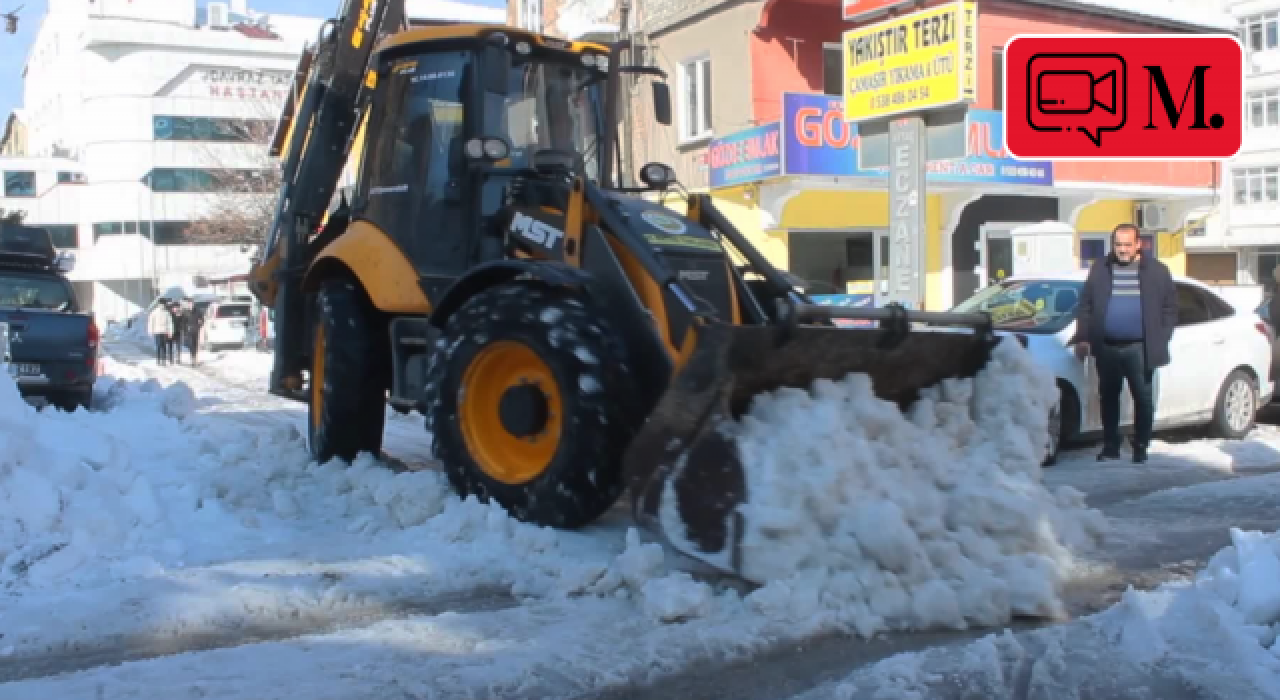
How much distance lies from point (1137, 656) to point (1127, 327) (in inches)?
186

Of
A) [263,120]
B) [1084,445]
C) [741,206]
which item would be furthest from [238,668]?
[263,120]

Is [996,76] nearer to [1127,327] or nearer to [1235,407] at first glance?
[1235,407]

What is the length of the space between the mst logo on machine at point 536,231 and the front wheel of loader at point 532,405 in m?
0.46

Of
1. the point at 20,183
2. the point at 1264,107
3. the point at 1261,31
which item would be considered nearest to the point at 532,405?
the point at 1264,107

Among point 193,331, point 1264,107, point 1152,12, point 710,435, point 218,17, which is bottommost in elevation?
point 193,331

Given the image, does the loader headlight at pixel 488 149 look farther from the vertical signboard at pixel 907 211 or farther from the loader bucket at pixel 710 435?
the vertical signboard at pixel 907 211

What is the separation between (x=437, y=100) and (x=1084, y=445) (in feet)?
19.4

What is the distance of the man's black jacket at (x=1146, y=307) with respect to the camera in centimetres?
816

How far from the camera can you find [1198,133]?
18594mm

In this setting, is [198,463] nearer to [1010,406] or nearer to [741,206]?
[1010,406]

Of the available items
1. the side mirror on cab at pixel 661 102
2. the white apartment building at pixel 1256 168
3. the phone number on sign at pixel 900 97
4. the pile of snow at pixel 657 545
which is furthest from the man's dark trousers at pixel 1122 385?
the white apartment building at pixel 1256 168

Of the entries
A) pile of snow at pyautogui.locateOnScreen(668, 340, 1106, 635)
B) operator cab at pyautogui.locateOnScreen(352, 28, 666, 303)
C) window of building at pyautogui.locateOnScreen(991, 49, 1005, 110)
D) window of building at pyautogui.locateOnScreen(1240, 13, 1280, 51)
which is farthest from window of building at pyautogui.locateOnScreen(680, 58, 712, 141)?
window of building at pyautogui.locateOnScreen(1240, 13, 1280, 51)

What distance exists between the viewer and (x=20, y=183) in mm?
66125

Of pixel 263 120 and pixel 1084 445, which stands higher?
pixel 263 120
